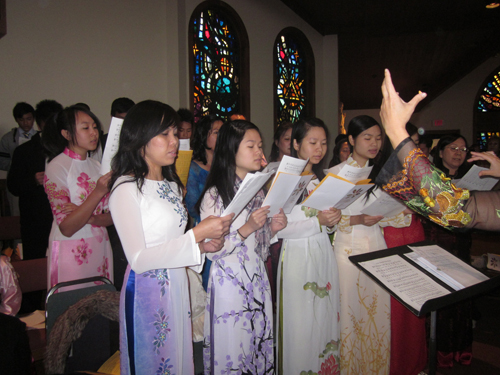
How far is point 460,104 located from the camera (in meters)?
11.5

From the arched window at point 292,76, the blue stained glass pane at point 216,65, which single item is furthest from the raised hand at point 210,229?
the arched window at point 292,76

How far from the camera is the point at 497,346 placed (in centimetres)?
289

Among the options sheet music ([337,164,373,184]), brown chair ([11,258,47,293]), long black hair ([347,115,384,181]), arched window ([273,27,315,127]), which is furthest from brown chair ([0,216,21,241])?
arched window ([273,27,315,127])

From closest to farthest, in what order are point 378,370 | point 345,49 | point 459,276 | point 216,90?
point 459,276
point 378,370
point 216,90
point 345,49

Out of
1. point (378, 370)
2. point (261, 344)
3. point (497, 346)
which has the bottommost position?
point (497, 346)

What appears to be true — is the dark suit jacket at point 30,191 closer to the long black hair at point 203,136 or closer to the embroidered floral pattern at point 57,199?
the embroidered floral pattern at point 57,199

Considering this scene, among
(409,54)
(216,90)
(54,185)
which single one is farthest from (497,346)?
(409,54)

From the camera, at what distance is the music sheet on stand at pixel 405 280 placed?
3.86 feet

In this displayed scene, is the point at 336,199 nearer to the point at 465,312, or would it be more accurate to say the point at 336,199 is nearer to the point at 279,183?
the point at 279,183

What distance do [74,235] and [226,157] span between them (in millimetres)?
922

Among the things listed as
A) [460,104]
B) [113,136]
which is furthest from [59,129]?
[460,104]

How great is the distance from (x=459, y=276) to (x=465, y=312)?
1.56m

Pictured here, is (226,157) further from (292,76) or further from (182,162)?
(292,76)

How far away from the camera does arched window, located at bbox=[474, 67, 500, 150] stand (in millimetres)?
10938
